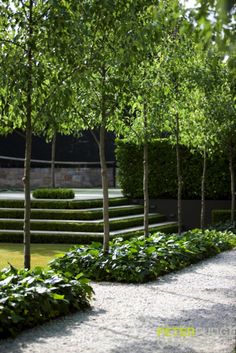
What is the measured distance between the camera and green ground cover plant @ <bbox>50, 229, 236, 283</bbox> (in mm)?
8617

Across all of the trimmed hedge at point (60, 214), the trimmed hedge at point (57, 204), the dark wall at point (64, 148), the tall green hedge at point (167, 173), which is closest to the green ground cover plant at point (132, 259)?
the trimmed hedge at point (60, 214)

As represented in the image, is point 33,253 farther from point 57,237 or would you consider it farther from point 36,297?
point 36,297

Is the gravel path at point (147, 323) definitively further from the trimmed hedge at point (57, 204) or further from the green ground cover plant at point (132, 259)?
the trimmed hedge at point (57, 204)

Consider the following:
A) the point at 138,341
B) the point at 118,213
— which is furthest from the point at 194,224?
the point at 138,341

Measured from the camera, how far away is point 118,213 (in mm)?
Result: 16828

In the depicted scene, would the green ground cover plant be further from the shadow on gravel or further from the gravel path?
the shadow on gravel

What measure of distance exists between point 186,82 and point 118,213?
16.6 feet

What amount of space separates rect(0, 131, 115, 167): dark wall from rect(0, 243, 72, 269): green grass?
12357mm

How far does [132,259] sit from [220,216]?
864 cm

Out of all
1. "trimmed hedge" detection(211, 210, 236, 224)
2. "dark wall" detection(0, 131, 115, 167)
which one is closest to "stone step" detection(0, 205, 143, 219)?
"trimmed hedge" detection(211, 210, 236, 224)

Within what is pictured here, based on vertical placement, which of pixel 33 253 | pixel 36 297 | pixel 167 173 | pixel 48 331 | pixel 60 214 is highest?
pixel 167 173

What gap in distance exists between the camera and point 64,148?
27141 millimetres

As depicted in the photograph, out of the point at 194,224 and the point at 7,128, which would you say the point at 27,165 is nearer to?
the point at 7,128

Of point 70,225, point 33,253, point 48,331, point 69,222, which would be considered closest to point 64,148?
point 69,222
